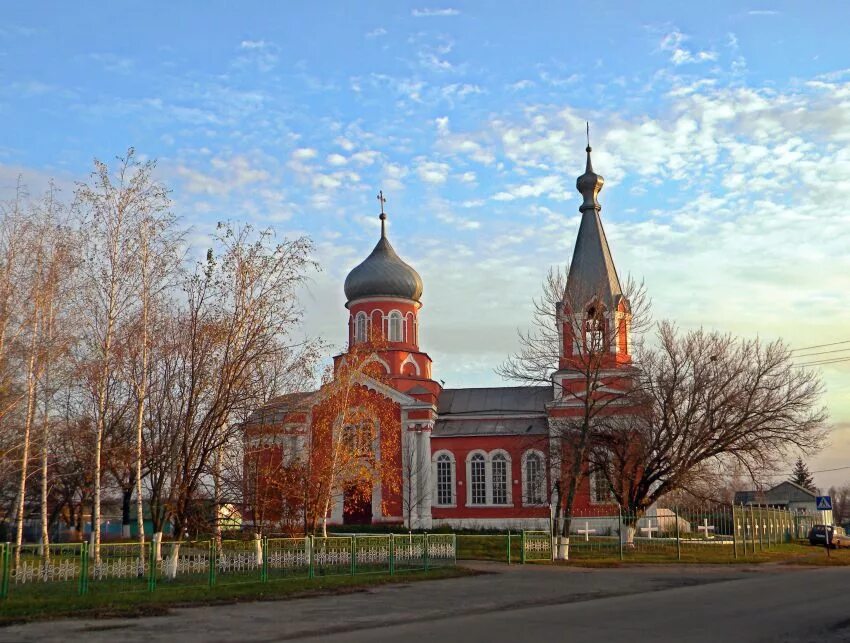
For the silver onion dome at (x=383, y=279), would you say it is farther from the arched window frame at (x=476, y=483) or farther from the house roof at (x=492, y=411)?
the arched window frame at (x=476, y=483)

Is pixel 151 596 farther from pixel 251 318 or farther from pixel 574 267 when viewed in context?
pixel 574 267

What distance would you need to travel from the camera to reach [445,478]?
40781 mm

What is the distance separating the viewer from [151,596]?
14266mm

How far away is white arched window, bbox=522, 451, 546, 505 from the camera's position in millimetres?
38594

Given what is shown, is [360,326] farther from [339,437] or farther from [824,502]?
→ [824,502]

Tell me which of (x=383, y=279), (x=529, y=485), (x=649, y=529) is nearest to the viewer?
(x=649, y=529)

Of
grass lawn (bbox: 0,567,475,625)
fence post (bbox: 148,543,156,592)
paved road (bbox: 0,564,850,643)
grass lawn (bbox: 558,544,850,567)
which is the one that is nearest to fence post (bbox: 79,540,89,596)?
grass lawn (bbox: 0,567,475,625)

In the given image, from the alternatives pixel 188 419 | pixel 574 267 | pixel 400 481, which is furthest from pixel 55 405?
pixel 574 267

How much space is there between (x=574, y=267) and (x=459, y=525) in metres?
13.0

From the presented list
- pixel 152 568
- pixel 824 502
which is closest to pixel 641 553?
pixel 824 502

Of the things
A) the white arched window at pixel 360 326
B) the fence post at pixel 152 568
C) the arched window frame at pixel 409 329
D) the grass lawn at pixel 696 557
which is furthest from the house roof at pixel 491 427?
the fence post at pixel 152 568

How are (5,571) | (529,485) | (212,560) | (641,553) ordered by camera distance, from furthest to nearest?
1. (529,485)
2. (641,553)
3. (212,560)
4. (5,571)

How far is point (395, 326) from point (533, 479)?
10079 millimetres

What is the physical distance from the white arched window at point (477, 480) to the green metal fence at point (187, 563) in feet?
65.1
